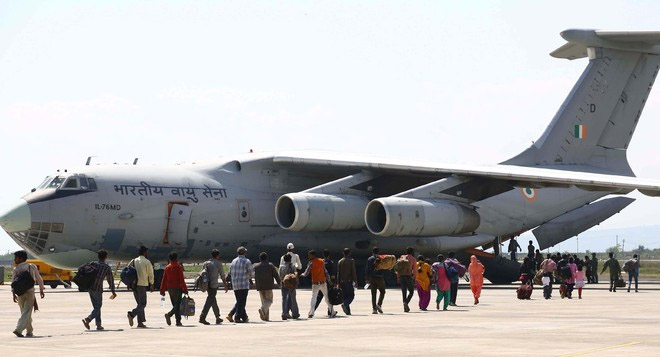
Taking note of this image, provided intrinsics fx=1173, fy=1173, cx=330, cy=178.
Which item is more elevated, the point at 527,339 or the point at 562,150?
the point at 562,150

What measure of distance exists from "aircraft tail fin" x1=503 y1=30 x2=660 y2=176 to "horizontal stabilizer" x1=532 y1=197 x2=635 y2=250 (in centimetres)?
121

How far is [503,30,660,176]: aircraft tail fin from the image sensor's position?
120 feet

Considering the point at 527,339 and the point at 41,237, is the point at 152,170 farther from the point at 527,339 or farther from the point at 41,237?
the point at 527,339

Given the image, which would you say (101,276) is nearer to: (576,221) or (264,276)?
(264,276)

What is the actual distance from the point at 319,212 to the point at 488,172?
4629 millimetres

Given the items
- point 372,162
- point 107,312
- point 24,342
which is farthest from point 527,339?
point 372,162

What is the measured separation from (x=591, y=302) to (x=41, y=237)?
13.5m

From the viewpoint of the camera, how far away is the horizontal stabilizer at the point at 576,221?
123 ft

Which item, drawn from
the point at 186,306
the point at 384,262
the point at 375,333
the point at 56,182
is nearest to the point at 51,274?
the point at 56,182

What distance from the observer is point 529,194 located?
35.9m

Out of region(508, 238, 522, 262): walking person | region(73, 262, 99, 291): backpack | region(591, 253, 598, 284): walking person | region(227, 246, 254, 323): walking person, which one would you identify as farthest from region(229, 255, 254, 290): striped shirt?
region(591, 253, 598, 284): walking person

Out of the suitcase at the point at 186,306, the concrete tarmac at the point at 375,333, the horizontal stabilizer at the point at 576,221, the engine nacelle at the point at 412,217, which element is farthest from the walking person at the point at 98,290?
the horizontal stabilizer at the point at 576,221

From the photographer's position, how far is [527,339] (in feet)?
47.0

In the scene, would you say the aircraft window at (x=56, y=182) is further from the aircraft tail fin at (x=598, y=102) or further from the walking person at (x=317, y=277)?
the aircraft tail fin at (x=598, y=102)
